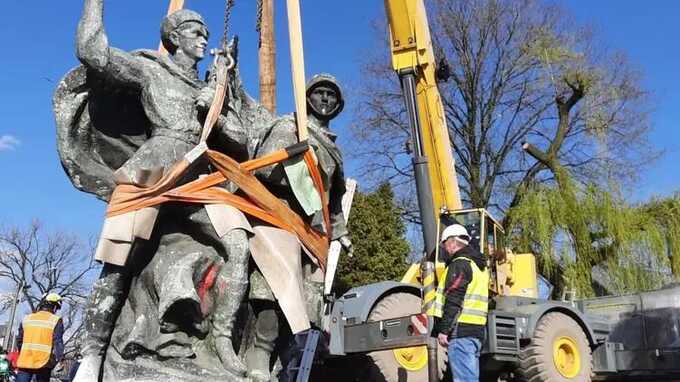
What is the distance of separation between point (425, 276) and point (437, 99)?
368 cm

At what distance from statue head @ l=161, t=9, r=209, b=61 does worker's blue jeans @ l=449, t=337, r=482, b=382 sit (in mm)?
2672

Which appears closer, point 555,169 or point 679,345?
point 679,345

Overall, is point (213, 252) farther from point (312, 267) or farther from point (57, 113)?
point (57, 113)

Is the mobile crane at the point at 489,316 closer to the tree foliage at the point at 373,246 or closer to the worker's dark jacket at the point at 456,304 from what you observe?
the worker's dark jacket at the point at 456,304

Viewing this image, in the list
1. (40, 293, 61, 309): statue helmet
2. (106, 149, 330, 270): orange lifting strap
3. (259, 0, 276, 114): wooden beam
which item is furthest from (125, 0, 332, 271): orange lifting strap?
(259, 0, 276, 114): wooden beam

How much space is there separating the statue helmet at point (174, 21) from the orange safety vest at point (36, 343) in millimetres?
4985

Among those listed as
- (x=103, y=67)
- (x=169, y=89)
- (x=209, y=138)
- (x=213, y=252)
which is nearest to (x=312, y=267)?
(x=213, y=252)

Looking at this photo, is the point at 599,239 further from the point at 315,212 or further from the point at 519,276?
the point at 315,212

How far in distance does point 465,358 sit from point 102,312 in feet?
8.66

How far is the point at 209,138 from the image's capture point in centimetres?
378

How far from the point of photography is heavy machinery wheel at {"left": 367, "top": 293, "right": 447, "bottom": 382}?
9.17m

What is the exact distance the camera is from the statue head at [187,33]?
3916 millimetres

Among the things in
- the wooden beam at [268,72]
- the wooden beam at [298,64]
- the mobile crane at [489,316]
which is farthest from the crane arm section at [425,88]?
the wooden beam at [298,64]

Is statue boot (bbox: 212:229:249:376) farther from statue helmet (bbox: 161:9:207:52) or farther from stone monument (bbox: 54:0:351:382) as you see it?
statue helmet (bbox: 161:9:207:52)
